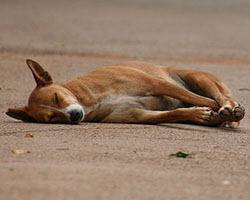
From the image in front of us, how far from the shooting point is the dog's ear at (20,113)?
6875 mm

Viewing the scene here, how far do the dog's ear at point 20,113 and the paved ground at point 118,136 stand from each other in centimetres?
11

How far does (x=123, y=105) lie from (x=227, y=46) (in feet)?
32.1

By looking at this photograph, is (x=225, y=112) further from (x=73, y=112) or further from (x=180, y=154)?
(x=73, y=112)

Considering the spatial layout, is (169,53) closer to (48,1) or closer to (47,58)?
(47,58)

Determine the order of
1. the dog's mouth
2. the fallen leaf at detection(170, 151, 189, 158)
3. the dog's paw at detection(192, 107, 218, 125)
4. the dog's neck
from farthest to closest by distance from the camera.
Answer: the dog's neck, the dog's paw at detection(192, 107, 218, 125), the dog's mouth, the fallen leaf at detection(170, 151, 189, 158)

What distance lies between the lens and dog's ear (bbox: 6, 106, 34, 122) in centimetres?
688

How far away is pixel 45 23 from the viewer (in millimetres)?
20188

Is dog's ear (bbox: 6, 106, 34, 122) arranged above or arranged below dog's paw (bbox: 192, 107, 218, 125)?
below

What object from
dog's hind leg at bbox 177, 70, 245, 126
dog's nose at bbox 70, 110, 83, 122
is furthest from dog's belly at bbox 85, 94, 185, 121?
dog's hind leg at bbox 177, 70, 245, 126

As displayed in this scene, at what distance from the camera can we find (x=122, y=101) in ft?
22.6

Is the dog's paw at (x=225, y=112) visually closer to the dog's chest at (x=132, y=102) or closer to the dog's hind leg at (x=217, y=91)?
the dog's hind leg at (x=217, y=91)

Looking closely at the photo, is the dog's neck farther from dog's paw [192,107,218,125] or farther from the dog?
dog's paw [192,107,218,125]

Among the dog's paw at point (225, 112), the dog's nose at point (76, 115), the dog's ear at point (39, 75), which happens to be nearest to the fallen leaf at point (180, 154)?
the dog's paw at point (225, 112)

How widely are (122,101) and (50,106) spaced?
2.51 feet
